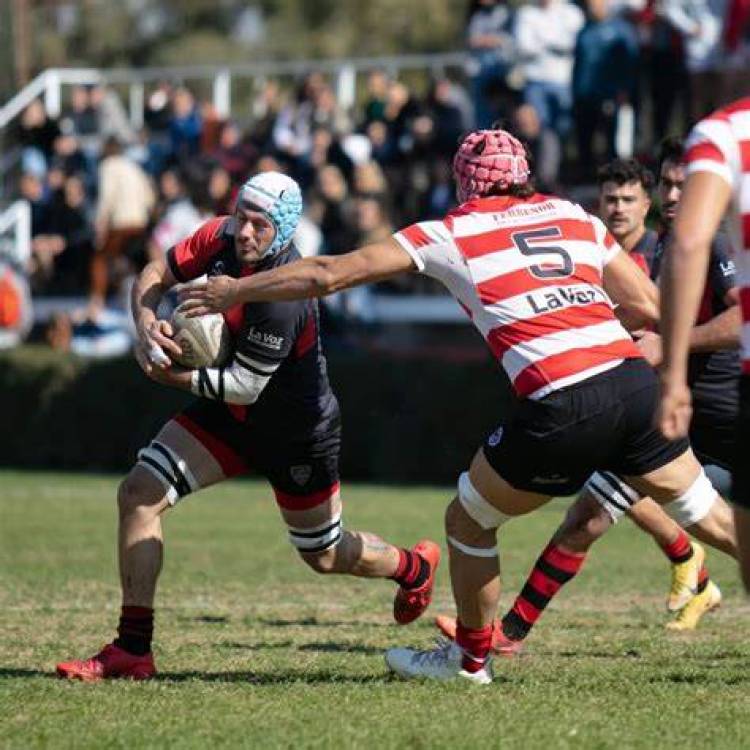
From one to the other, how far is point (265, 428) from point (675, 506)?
1.85 metres

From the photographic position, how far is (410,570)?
9.07 m

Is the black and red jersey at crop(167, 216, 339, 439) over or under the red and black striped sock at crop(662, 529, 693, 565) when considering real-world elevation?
over

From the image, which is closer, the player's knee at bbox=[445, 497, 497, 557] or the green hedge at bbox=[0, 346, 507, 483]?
the player's knee at bbox=[445, 497, 497, 557]

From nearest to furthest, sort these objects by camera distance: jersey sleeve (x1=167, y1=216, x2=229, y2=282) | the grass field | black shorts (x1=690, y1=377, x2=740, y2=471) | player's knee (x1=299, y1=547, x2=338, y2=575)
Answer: the grass field → jersey sleeve (x1=167, y1=216, x2=229, y2=282) → player's knee (x1=299, y1=547, x2=338, y2=575) → black shorts (x1=690, y1=377, x2=740, y2=471)

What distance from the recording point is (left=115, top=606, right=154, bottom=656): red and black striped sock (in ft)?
25.6

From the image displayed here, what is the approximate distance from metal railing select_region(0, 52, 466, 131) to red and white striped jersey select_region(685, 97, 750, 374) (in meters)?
17.0

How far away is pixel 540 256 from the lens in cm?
708

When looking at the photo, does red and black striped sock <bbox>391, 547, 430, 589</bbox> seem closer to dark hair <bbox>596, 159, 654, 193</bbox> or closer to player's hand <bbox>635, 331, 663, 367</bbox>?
player's hand <bbox>635, 331, 663, 367</bbox>

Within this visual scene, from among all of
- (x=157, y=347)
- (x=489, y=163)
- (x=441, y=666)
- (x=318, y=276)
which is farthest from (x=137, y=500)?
(x=489, y=163)

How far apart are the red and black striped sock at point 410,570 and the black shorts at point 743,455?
3260 mm

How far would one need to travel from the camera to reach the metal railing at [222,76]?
2333 cm

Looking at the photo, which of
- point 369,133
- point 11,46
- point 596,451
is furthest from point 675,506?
point 11,46

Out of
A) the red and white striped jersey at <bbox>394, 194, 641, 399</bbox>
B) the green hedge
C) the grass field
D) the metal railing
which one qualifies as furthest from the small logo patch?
the metal railing

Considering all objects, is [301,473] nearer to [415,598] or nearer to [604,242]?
Result: [415,598]
